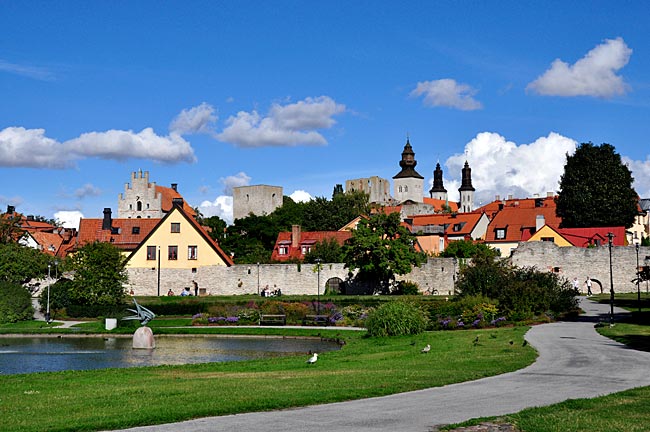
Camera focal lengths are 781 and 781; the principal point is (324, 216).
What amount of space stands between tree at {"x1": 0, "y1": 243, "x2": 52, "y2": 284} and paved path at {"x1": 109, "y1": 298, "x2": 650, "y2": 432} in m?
44.5

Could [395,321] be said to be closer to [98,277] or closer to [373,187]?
[98,277]

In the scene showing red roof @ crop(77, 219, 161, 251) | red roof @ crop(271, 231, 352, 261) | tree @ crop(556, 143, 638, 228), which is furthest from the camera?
tree @ crop(556, 143, 638, 228)

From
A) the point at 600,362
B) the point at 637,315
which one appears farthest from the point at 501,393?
the point at 637,315

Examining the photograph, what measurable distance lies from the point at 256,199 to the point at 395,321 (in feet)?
313

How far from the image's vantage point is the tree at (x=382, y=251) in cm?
5609

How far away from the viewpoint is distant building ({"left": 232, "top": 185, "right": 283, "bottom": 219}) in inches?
4850

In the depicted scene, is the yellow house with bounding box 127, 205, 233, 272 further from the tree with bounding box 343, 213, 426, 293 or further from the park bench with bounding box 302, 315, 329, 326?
the park bench with bounding box 302, 315, 329, 326

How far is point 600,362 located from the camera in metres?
18.1

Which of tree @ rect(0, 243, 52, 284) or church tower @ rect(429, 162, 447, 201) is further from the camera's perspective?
church tower @ rect(429, 162, 447, 201)

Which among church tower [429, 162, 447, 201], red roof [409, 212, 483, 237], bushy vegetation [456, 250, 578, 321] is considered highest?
church tower [429, 162, 447, 201]

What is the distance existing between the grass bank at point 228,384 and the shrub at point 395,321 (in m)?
4.36

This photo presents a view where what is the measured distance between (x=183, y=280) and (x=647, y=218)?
78149 mm

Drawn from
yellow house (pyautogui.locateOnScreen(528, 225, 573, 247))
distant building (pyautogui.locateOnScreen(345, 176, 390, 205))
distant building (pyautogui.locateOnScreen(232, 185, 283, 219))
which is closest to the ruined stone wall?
yellow house (pyautogui.locateOnScreen(528, 225, 573, 247))

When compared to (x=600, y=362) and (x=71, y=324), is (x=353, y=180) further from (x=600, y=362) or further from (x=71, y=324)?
(x=600, y=362)
